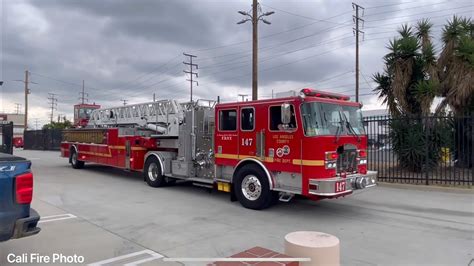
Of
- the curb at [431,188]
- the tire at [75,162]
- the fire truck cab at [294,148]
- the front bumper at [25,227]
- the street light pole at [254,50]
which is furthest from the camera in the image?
the tire at [75,162]

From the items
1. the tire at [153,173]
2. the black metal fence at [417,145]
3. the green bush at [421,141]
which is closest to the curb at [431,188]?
the black metal fence at [417,145]

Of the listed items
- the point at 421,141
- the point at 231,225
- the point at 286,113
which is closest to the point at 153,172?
the point at 231,225

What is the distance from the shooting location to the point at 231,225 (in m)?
6.89

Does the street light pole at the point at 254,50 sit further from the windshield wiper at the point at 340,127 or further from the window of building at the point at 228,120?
the windshield wiper at the point at 340,127

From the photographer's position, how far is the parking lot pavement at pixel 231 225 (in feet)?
17.6

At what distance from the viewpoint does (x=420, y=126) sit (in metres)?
12.6

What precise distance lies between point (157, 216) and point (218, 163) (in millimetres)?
2262

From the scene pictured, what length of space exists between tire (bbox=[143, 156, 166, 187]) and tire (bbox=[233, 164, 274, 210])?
134 inches

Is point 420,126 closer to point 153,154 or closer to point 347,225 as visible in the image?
point 347,225

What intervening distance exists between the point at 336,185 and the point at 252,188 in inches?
80.2

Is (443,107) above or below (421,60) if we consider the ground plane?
below

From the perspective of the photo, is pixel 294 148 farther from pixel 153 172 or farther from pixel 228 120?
pixel 153 172

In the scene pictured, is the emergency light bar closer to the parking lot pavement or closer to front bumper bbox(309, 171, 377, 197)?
front bumper bbox(309, 171, 377, 197)

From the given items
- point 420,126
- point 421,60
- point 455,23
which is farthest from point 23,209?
point 455,23
